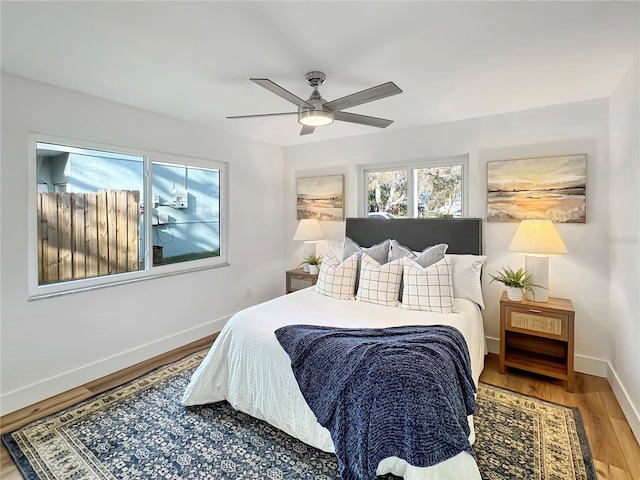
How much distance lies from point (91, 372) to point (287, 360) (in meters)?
2.00

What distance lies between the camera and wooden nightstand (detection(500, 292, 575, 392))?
2.71 meters

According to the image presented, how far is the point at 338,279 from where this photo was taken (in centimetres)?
319

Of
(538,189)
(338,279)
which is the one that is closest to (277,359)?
(338,279)

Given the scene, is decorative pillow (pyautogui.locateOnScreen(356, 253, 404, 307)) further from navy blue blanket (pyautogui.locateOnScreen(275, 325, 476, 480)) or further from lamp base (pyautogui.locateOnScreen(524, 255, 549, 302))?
lamp base (pyautogui.locateOnScreen(524, 255, 549, 302))

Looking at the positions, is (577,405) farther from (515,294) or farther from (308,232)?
(308,232)

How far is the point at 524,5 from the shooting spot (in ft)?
5.32

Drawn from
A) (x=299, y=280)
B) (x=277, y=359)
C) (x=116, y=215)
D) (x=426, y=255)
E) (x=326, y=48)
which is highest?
(x=326, y=48)

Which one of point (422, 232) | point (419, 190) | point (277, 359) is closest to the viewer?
point (277, 359)

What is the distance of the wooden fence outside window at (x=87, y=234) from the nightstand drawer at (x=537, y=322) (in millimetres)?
3620

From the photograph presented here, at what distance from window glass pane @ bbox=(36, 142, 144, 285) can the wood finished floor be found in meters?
0.95

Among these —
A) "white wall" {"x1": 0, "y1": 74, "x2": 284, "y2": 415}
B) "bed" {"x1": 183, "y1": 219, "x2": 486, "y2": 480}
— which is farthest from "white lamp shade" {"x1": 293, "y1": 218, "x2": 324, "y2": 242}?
"bed" {"x1": 183, "y1": 219, "x2": 486, "y2": 480}

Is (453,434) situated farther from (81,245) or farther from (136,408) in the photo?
(81,245)

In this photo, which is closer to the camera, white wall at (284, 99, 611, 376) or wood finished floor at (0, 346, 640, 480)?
wood finished floor at (0, 346, 640, 480)

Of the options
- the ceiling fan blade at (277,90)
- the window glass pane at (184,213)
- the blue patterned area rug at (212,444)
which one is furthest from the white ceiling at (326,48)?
the blue patterned area rug at (212,444)
